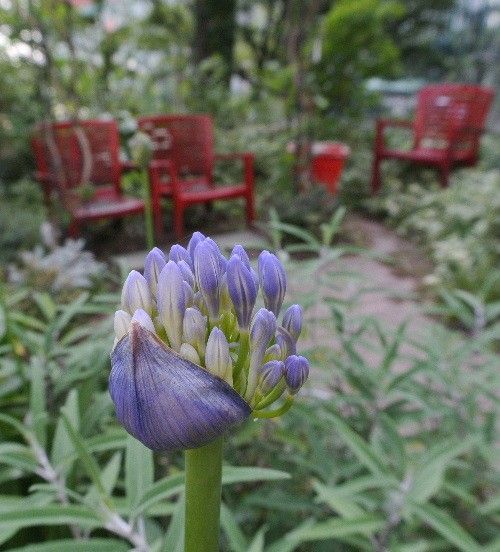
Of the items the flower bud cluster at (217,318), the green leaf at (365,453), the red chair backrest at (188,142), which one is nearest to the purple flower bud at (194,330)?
the flower bud cluster at (217,318)

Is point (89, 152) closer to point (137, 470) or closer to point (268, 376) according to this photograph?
point (137, 470)

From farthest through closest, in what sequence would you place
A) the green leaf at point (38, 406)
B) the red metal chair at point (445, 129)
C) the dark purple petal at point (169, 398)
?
the red metal chair at point (445, 129), the green leaf at point (38, 406), the dark purple petal at point (169, 398)

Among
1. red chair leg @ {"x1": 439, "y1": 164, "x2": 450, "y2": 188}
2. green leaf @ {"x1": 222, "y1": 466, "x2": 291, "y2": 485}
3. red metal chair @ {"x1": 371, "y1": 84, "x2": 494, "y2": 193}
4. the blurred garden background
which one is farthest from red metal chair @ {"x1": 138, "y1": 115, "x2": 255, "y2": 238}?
green leaf @ {"x1": 222, "y1": 466, "x2": 291, "y2": 485}

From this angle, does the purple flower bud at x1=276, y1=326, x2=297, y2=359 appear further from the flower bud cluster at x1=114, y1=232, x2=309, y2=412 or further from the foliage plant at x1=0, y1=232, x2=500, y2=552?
the foliage plant at x1=0, y1=232, x2=500, y2=552

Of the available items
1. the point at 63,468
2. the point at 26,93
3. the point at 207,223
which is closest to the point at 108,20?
the point at 26,93

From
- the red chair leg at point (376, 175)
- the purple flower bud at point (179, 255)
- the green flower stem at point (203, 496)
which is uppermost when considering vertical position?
the purple flower bud at point (179, 255)

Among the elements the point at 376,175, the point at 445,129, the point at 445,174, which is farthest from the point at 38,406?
the point at 445,129

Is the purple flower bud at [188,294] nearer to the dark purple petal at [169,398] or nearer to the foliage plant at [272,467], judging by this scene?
the dark purple petal at [169,398]

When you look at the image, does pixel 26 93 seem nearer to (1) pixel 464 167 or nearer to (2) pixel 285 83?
(2) pixel 285 83
